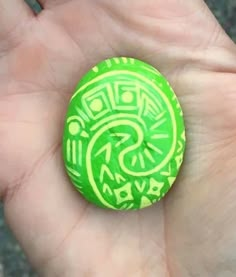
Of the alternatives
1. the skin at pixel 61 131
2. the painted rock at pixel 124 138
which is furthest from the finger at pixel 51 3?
the painted rock at pixel 124 138

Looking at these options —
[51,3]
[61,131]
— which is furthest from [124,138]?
[51,3]

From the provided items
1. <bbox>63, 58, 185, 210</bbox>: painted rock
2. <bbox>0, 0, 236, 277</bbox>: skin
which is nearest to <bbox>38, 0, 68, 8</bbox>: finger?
<bbox>0, 0, 236, 277</bbox>: skin

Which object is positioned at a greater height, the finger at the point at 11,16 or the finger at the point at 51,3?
the finger at the point at 11,16

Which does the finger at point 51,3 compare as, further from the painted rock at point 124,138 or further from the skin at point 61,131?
the painted rock at point 124,138

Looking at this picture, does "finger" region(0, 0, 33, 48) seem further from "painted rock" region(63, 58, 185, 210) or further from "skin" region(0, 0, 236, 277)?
"painted rock" region(63, 58, 185, 210)

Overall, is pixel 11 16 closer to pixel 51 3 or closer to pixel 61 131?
pixel 51 3

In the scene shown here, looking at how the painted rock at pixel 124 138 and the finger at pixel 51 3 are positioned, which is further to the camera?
the finger at pixel 51 3

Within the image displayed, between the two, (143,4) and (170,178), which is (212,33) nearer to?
(143,4)

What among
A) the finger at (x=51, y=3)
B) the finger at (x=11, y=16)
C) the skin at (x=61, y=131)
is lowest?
the skin at (x=61, y=131)
